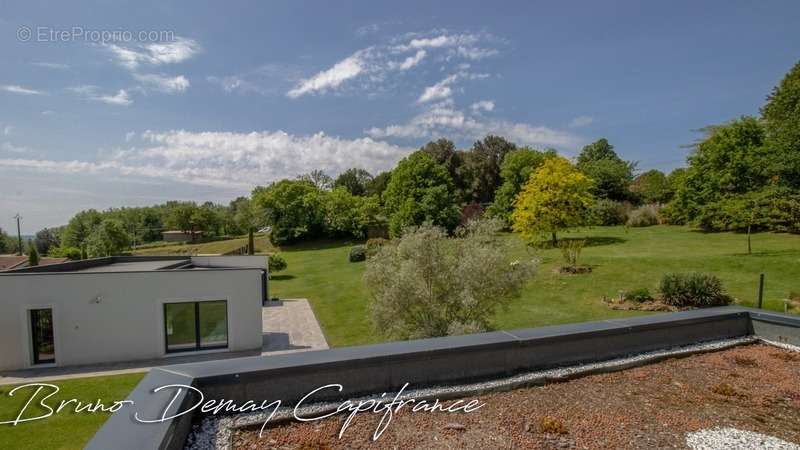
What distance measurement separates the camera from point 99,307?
12.2 metres

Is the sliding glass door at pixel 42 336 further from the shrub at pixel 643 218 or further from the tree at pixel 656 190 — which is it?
the tree at pixel 656 190

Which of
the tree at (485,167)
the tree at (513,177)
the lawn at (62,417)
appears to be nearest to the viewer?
the lawn at (62,417)

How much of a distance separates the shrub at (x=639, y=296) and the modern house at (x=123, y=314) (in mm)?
12711

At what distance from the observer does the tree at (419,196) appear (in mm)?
33844

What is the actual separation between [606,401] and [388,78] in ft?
44.3

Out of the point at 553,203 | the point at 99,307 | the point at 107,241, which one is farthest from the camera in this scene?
the point at 107,241

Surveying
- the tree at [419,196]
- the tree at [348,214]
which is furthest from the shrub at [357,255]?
the tree at [348,214]

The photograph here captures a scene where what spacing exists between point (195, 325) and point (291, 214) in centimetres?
2993

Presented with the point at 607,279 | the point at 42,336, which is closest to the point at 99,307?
the point at 42,336

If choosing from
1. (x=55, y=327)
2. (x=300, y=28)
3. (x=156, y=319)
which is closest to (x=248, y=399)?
(x=300, y=28)

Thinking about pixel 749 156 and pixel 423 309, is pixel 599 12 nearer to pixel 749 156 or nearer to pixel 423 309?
pixel 423 309

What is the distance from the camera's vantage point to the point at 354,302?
1841 cm

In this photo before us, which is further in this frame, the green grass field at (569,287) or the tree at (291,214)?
the tree at (291,214)

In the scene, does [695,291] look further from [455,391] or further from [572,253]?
[455,391]
